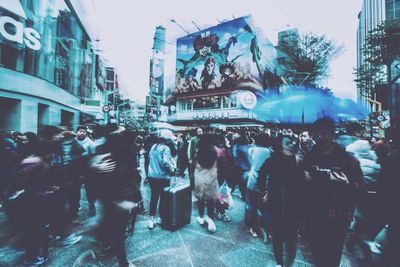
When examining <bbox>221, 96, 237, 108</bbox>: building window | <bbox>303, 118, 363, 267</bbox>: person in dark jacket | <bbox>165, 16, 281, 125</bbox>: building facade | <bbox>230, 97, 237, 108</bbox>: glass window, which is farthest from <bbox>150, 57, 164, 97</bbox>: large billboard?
<bbox>303, 118, 363, 267</bbox>: person in dark jacket

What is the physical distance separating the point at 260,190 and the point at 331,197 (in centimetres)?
96

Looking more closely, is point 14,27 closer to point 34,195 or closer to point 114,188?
point 34,195

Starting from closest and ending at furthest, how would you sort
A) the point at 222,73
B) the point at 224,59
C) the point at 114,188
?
the point at 114,188
the point at 222,73
the point at 224,59

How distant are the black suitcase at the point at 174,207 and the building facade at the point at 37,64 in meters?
8.24

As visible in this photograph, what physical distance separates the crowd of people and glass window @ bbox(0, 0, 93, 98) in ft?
43.1

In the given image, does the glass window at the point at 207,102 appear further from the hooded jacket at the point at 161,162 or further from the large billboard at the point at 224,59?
the hooded jacket at the point at 161,162

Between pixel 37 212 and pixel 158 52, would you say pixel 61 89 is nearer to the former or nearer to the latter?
pixel 37 212

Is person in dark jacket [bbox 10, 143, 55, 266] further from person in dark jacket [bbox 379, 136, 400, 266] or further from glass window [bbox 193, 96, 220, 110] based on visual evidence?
glass window [bbox 193, 96, 220, 110]

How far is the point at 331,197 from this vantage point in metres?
2.24

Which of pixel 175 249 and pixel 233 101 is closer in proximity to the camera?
pixel 175 249

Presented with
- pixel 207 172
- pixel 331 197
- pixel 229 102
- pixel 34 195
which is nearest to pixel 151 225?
pixel 207 172

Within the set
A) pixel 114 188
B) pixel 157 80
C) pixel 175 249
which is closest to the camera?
pixel 114 188

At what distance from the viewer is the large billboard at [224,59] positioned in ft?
95.6

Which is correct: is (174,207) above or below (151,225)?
above
